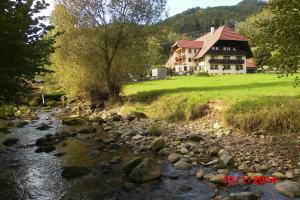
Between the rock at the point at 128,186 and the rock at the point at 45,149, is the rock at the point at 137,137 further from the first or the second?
the rock at the point at 128,186

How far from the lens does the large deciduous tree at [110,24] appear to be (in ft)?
95.3

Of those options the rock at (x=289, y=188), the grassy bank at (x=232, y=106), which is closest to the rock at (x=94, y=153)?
the grassy bank at (x=232, y=106)

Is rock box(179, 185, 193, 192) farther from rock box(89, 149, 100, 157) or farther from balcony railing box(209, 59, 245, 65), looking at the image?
balcony railing box(209, 59, 245, 65)

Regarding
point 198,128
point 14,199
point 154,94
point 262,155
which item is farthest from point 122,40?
point 14,199

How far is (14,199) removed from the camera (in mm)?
10164

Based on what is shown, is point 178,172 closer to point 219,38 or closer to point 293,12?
point 293,12

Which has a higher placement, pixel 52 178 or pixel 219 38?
pixel 219 38

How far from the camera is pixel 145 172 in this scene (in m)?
11.6

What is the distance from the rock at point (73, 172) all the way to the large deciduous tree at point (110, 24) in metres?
18.0

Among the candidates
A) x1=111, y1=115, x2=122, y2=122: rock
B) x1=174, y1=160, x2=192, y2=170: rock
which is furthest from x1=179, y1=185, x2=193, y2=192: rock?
x1=111, y1=115, x2=122, y2=122: rock

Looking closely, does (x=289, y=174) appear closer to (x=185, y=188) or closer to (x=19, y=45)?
(x=185, y=188)

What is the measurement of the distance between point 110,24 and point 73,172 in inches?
751

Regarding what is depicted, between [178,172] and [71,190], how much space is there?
378cm

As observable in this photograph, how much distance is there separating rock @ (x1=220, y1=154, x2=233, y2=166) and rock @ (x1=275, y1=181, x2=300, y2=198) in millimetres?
2459
